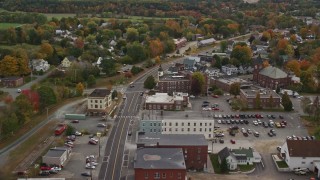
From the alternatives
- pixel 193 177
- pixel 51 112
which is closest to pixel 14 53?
pixel 51 112

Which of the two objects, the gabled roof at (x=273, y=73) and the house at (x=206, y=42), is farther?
the house at (x=206, y=42)

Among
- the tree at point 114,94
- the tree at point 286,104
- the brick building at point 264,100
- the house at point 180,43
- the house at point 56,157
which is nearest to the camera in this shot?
the house at point 56,157

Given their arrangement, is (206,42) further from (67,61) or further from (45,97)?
(45,97)

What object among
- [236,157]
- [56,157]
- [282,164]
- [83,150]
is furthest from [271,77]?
[56,157]

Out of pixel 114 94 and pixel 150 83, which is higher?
pixel 150 83

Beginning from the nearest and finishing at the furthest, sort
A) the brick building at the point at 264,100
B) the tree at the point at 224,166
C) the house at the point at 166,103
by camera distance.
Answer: the tree at the point at 224,166, the house at the point at 166,103, the brick building at the point at 264,100

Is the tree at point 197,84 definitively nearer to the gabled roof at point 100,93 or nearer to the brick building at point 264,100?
the brick building at point 264,100

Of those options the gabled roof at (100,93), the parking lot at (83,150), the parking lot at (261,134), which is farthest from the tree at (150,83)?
the parking lot at (83,150)
